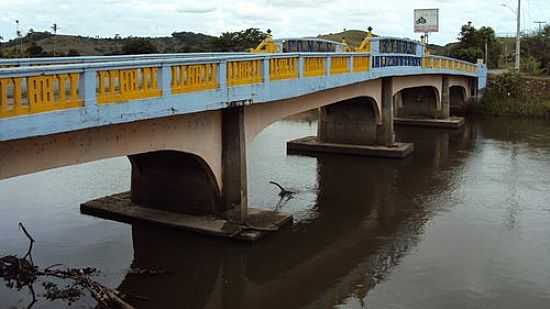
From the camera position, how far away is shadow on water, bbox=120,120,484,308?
34.1 ft

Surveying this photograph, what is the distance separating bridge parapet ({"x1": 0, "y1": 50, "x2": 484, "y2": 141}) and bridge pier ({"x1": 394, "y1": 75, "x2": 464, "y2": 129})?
1806cm

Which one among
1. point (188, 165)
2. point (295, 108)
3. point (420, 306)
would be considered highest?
point (295, 108)

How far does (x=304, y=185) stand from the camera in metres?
18.5

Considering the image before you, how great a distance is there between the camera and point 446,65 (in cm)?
3072

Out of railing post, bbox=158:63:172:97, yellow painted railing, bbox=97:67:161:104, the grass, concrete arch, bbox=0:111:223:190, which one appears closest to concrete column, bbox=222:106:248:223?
concrete arch, bbox=0:111:223:190

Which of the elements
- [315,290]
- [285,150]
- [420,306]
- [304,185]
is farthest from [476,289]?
[285,150]

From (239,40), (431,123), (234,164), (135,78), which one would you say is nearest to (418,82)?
(431,123)

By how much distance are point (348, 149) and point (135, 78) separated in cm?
1467

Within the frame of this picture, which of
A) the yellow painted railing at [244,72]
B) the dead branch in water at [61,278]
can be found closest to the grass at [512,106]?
the yellow painted railing at [244,72]

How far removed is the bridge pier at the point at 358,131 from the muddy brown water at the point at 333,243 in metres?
2.13

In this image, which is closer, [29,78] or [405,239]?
[29,78]

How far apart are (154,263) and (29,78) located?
5062 mm

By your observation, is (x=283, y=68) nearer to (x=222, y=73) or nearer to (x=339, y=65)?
(x=222, y=73)

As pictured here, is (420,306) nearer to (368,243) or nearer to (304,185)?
(368,243)
